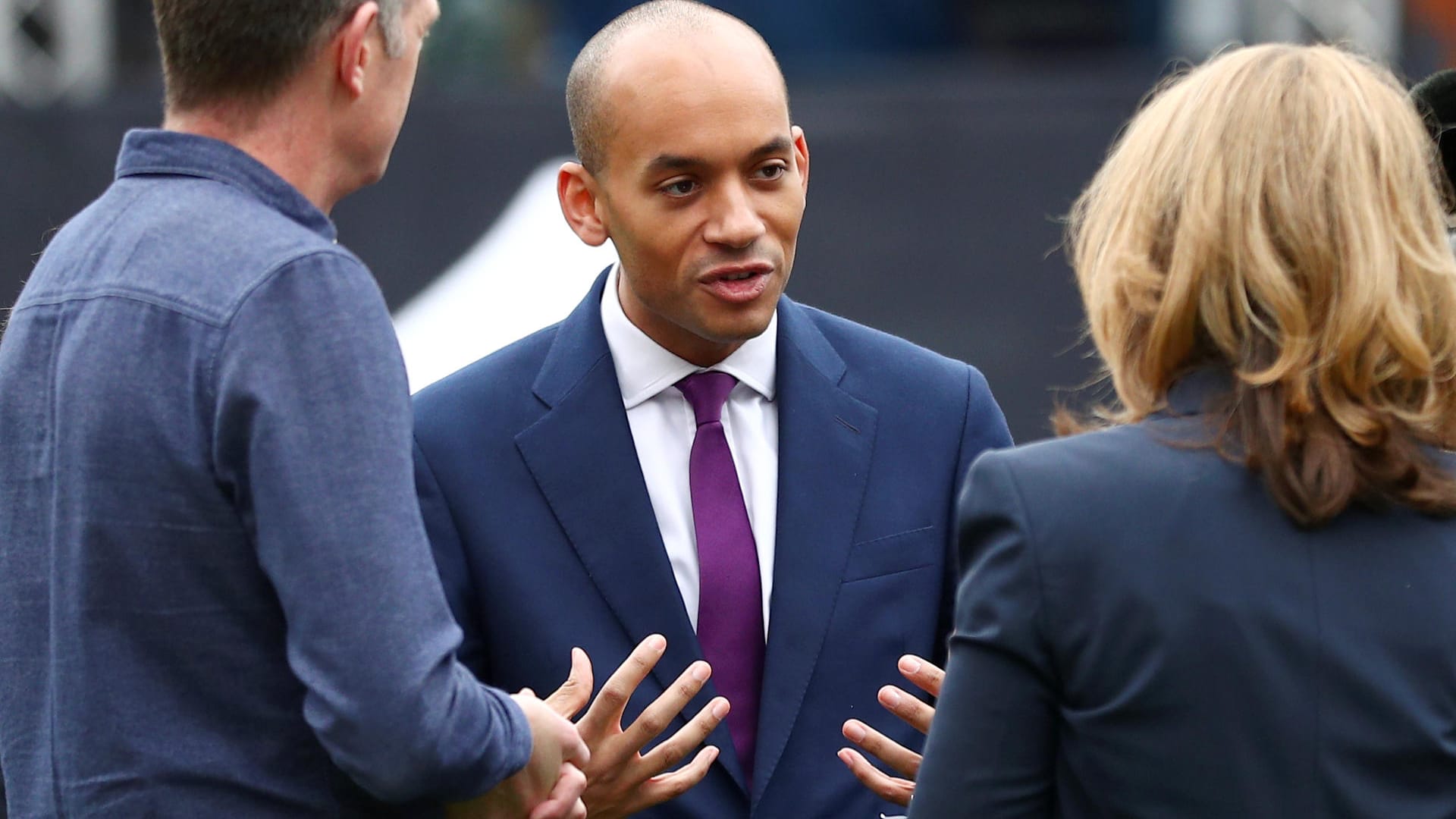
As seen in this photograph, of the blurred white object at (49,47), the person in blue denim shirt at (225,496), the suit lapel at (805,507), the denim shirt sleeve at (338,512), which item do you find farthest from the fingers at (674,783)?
the blurred white object at (49,47)

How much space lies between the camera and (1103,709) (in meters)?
1.66

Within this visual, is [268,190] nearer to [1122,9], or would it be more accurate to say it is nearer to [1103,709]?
[1103,709]

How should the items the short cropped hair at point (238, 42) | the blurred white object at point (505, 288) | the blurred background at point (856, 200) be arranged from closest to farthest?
1. the short cropped hair at point (238, 42)
2. the blurred white object at point (505, 288)
3. the blurred background at point (856, 200)

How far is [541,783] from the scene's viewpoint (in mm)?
1950

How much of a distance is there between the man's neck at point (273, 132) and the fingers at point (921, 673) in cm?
88

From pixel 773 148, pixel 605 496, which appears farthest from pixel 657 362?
pixel 773 148

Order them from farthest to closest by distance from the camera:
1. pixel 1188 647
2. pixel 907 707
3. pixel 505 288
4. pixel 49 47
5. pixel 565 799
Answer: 1. pixel 49 47
2. pixel 505 288
3. pixel 907 707
4. pixel 565 799
5. pixel 1188 647

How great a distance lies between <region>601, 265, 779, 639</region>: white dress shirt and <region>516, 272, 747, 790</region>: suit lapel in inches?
1.3

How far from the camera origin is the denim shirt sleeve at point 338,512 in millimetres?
1685

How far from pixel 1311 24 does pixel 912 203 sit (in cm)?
193

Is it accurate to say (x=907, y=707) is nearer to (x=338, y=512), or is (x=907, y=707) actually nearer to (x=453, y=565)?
(x=453, y=565)

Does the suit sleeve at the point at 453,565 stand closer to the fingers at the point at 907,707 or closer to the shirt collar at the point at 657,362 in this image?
the shirt collar at the point at 657,362

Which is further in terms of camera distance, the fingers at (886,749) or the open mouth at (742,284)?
the open mouth at (742,284)

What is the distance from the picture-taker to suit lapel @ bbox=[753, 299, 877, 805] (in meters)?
2.28
